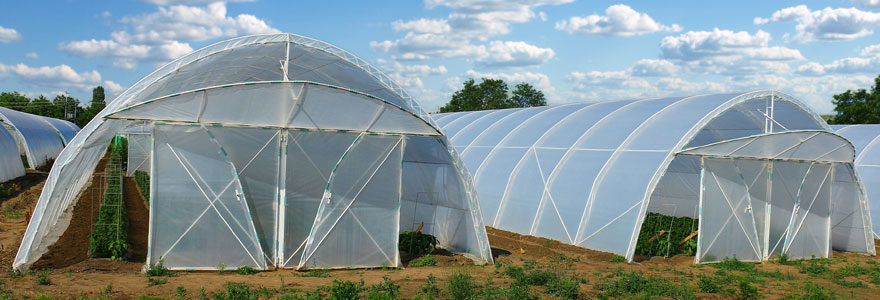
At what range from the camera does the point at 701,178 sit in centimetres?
1852

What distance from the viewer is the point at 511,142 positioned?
25.6 meters

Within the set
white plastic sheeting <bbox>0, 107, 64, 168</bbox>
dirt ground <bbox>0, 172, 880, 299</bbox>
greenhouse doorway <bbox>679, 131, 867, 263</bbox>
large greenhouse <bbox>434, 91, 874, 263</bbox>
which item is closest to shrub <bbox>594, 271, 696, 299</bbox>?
dirt ground <bbox>0, 172, 880, 299</bbox>

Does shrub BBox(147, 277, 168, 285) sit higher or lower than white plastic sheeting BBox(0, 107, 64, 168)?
lower

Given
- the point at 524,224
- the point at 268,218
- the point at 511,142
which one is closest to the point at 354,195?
the point at 268,218

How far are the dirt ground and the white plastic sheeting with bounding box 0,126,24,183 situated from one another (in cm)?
1417

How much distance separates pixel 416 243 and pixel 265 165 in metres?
4.56

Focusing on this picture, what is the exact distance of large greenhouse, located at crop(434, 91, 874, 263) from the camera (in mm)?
18578

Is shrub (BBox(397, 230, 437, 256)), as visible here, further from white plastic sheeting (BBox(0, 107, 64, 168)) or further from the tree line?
the tree line

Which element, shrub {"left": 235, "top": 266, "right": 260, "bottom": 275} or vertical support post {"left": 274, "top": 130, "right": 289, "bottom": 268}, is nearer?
shrub {"left": 235, "top": 266, "right": 260, "bottom": 275}

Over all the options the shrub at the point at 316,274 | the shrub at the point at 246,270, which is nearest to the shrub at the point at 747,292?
the shrub at the point at 316,274

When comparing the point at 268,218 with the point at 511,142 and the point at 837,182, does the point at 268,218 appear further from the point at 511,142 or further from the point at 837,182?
the point at 837,182

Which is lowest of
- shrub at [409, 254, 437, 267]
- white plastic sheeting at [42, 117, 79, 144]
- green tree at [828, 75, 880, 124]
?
shrub at [409, 254, 437, 267]

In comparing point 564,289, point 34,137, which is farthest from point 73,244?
point 34,137

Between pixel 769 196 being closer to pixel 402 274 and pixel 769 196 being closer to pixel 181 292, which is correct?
pixel 402 274
